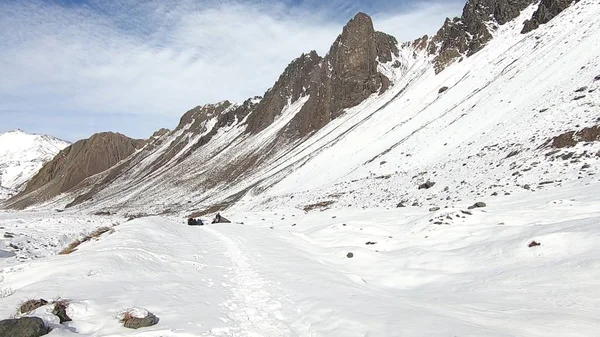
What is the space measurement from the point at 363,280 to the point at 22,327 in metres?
8.40

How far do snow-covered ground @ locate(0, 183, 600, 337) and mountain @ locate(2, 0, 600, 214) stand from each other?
8.23 metres

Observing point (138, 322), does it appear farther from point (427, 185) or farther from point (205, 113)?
point (205, 113)

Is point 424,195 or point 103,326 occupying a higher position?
point 103,326

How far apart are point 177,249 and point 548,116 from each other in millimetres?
27851

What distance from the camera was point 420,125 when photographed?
51.0 m

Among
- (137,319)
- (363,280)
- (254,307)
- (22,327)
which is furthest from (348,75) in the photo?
(22,327)

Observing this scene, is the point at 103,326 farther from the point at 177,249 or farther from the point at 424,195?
the point at 424,195

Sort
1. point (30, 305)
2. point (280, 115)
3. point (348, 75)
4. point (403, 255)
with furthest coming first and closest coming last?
1. point (280, 115)
2. point (348, 75)
3. point (403, 255)
4. point (30, 305)

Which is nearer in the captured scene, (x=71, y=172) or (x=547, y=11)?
(x=547, y=11)

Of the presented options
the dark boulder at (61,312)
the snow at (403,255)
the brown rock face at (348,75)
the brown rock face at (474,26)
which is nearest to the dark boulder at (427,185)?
the snow at (403,255)

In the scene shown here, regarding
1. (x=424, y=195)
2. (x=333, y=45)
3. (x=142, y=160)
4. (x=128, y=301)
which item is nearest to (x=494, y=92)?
(x=424, y=195)

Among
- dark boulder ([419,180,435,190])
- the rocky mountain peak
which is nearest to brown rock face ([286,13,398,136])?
dark boulder ([419,180,435,190])

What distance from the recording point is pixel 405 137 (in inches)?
1940

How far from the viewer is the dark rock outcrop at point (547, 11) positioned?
57000 mm
